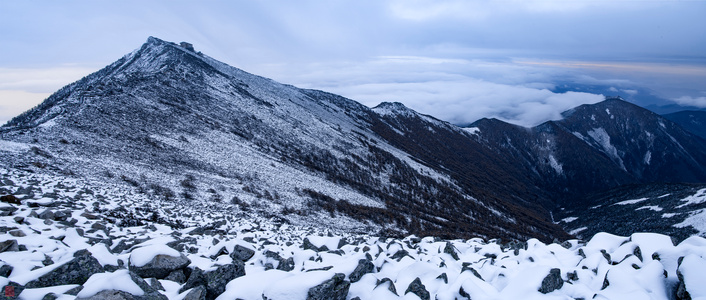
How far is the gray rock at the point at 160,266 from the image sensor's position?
9.18 meters

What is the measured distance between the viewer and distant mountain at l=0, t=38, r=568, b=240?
91.8 feet

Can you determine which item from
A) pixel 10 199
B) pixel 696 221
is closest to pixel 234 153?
pixel 10 199

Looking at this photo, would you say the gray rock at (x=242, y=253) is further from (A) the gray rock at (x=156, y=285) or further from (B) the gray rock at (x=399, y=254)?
(B) the gray rock at (x=399, y=254)

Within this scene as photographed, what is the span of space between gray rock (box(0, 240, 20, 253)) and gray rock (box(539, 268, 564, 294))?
15.7 m

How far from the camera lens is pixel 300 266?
40.9ft

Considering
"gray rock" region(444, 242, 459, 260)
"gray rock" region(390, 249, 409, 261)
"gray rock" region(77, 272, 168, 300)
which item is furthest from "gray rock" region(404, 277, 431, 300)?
"gray rock" region(77, 272, 168, 300)

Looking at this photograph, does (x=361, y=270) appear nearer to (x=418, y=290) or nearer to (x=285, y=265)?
(x=418, y=290)

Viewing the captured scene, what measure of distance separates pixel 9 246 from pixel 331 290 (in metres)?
9.64

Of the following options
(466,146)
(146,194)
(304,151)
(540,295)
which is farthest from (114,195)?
(466,146)

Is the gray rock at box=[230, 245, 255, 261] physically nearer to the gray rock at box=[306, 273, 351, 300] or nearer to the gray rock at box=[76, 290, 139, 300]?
the gray rock at box=[306, 273, 351, 300]

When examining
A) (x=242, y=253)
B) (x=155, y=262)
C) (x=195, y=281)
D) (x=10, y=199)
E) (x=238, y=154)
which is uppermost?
(x=10, y=199)

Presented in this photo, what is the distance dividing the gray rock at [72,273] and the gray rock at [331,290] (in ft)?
18.4

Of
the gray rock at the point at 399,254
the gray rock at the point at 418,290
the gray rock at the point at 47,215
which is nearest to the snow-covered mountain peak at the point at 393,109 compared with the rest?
the gray rock at the point at 399,254

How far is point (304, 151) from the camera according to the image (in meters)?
60.3
